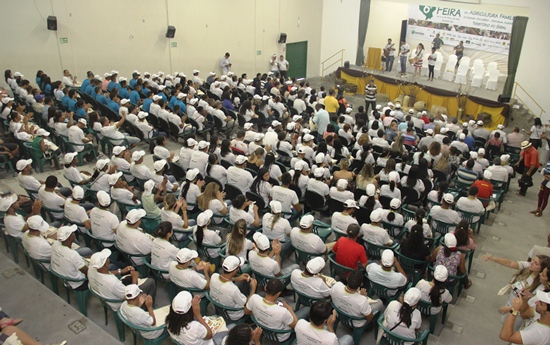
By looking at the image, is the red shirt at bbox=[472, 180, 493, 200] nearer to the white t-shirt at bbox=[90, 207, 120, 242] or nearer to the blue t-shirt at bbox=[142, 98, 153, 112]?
the white t-shirt at bbox=[90, 207, 120, 242]

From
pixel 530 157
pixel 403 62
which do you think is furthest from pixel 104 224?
pixel 403 62

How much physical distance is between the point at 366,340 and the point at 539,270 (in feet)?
7.09

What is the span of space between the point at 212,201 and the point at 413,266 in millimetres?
3090

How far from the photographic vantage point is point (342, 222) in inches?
254

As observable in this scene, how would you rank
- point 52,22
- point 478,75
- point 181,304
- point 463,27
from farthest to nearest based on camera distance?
point 463,27, point 478,75, point 52,22, point 181,304

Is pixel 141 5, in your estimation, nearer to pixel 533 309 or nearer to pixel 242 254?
pixel 242 254

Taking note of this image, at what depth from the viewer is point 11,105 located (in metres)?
10.4

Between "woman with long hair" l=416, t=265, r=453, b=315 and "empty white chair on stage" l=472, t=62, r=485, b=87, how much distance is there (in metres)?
13.9

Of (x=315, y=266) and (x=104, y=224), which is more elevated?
(x=315, y=266)

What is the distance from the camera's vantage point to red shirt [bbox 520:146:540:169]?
959 cm

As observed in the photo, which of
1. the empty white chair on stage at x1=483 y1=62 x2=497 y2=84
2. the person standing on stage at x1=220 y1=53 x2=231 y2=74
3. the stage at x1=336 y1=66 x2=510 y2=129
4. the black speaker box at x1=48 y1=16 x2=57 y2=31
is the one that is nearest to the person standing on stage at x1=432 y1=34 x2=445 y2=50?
the stage at x1=336 y1=66 x2=510 y2=129

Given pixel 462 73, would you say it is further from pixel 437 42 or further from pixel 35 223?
pixel 35 223

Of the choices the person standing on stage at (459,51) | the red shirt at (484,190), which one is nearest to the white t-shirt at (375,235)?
the red shirt at (484,190)

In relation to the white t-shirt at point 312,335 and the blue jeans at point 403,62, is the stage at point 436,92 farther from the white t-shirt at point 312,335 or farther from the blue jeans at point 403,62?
the white t-shirt at point 312,335
